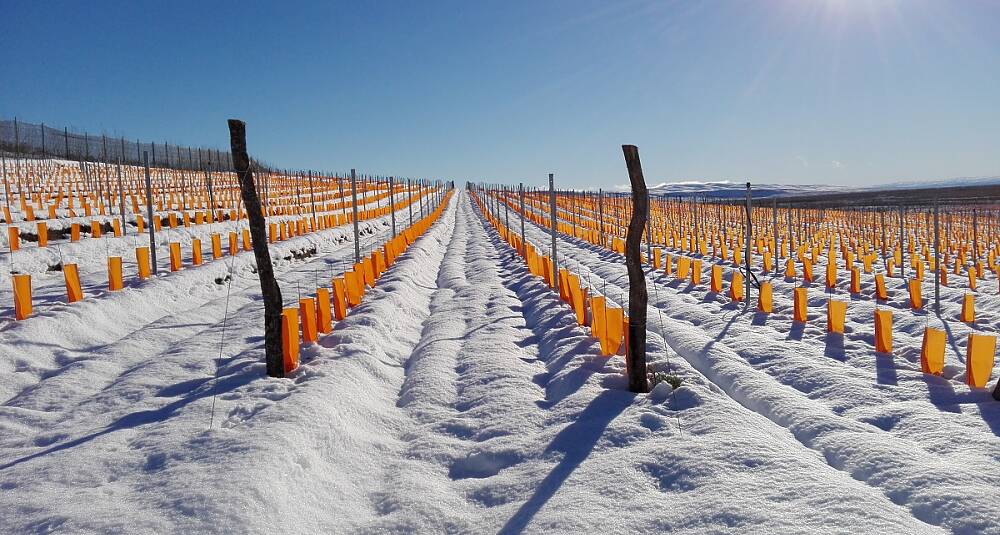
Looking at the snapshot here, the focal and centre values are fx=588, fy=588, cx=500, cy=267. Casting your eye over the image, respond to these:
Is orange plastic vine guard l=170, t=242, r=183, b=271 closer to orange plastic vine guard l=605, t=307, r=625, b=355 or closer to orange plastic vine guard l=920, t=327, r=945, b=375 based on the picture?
orange plastic vine guard l=605, t=307, r=625, b=355

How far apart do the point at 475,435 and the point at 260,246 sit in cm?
271

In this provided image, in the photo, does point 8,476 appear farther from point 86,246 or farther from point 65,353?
point 86,246

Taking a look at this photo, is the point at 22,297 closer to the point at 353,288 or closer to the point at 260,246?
the point at 353,288

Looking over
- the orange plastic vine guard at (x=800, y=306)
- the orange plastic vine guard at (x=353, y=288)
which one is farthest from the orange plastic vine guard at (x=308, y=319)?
the orange plastic vine guard at (x=800, y=306)

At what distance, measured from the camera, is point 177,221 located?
18.6 m

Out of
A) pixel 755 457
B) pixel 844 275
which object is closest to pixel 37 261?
pixel 755 457

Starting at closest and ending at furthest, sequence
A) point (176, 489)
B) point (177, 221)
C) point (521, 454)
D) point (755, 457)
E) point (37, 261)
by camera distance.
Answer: point (176, 489) → point (755, 457) → point (521, 454) → point (37, 261) → point (177, 221)

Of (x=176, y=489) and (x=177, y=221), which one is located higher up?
(x=177, y=221)

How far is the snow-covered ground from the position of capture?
3.22 metres

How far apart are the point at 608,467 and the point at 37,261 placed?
12.5 meters

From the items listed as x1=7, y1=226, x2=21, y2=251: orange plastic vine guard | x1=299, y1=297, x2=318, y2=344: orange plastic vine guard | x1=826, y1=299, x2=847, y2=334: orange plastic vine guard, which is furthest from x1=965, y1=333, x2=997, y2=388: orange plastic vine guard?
x1=7, y1=226, x2=21, y2=251: orange plastic vine guard

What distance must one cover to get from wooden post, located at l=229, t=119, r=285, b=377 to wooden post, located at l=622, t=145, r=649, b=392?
3.24 metres

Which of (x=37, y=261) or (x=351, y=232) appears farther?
(x=351, y=232)

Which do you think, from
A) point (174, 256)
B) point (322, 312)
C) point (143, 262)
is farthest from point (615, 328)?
point (174, 256)
